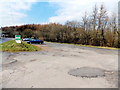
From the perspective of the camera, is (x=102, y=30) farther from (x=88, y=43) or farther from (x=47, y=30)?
(x=47, y=30)

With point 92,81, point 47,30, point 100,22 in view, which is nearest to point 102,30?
point 100,22

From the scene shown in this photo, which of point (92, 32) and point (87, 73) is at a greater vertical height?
point (92, 32)

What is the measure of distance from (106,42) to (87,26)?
820cm

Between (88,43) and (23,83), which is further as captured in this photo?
(88,43)

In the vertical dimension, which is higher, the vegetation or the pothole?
the vegetation

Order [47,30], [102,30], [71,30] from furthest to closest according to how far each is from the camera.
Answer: [47,30] < [71,30] < [102,30]

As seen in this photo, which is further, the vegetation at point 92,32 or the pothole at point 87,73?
the vegetation at point 92,32

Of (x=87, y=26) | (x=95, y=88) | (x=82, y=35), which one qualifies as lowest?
(x=95, y=88)

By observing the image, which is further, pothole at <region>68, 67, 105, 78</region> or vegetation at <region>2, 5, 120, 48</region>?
vegetation at <region>2, 5, 120, 48</region>

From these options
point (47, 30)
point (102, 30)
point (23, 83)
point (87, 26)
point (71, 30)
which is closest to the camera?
point (23, 83)

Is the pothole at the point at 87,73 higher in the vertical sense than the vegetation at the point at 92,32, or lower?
lower

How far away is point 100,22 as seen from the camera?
24.9 metres

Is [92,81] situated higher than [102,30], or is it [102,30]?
[102,30]

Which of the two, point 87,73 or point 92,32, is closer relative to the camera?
point 87,73
